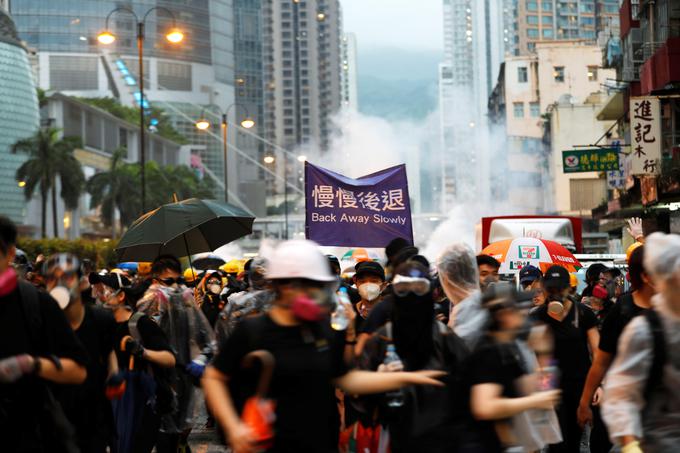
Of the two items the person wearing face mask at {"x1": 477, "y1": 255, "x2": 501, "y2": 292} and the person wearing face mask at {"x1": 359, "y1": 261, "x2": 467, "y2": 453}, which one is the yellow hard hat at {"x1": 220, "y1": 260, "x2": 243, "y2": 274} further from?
the person wearing face mask at {"x1": 359, "y1": 261, "x2": 467, "y2": 453}

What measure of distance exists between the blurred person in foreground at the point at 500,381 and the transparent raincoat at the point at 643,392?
1.44 ft

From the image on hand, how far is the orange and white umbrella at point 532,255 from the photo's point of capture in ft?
50.7

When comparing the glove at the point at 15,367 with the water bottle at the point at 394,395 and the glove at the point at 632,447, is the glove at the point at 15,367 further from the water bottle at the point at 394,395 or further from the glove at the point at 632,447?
the glove at the point at 632,447

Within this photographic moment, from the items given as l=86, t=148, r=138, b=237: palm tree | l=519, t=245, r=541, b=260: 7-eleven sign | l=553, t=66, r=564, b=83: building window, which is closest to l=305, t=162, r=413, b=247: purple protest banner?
l=519, t=245, r=541, b=260: 7-eleven sign

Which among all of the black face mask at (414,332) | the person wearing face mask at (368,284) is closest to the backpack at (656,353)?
the black face mask at (414,332)

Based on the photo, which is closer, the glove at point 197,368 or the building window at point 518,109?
the glove at point 197,368

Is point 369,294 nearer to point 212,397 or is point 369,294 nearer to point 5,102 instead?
point 212,397

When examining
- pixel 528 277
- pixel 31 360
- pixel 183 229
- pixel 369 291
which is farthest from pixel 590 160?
pixel 31 360

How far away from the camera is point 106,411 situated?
6621 mm

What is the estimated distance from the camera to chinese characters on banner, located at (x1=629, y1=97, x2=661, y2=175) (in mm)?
33438

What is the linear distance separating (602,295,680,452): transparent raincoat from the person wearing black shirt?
57.9 inches

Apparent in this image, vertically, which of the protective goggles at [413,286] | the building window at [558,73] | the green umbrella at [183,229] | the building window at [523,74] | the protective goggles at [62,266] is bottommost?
the protective goggles at [413,286]

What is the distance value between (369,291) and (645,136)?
83.5ft

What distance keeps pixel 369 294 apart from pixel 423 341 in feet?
13.2
